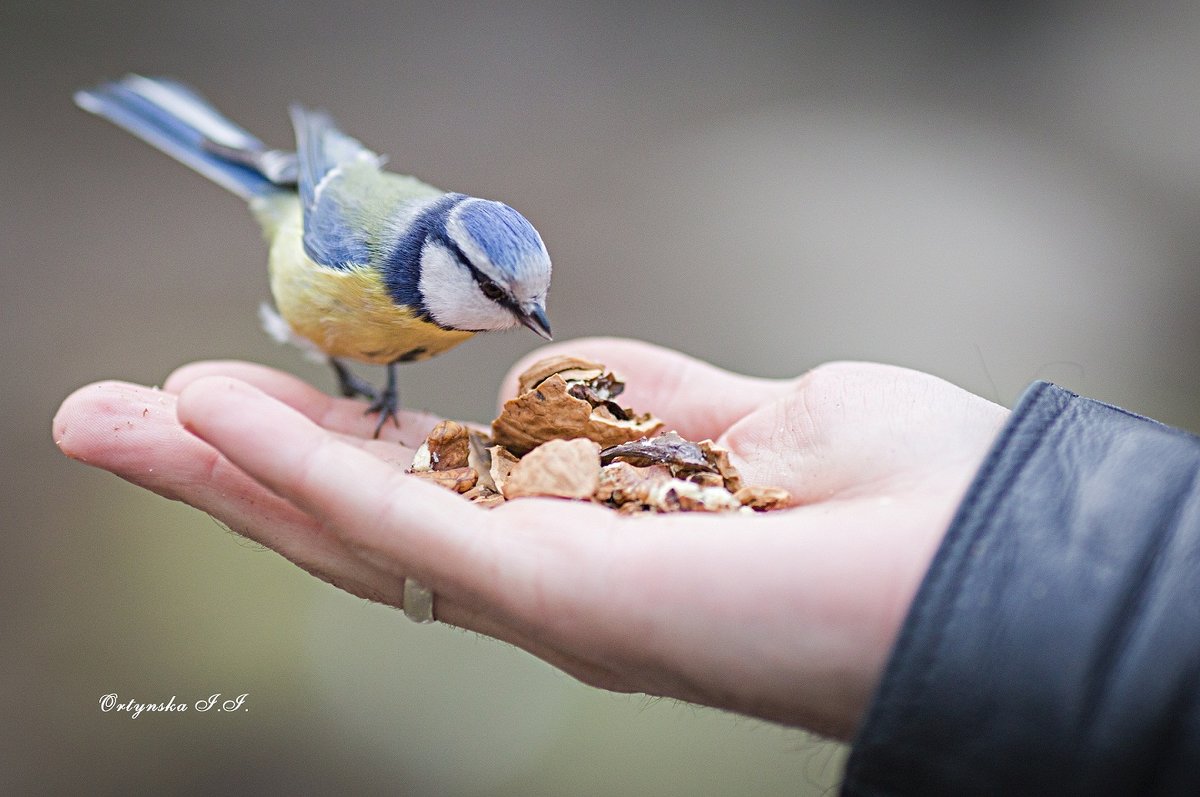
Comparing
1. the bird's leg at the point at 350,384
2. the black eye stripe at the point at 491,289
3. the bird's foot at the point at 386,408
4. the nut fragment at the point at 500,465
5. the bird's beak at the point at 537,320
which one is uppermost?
the black eye stripe at the point at 491,289

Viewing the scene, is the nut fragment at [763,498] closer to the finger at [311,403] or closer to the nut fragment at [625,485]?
the nut fragment at [625,485]

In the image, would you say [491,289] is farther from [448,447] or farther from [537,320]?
[448,447]

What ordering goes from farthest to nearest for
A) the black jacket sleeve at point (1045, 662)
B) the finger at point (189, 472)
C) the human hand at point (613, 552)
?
the finger at point (189, 472) → the human hand at point (613, 552) → the black jacket sleeve at point (1045, 662)

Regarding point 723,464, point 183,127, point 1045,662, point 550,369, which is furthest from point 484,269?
point 183,127

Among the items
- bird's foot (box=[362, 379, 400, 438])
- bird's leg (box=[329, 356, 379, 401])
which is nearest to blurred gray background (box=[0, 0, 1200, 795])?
bird's leg (box=[329, 356, 379, 401])

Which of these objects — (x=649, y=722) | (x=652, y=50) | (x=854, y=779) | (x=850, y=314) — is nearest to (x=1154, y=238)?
(x=850, y=314)

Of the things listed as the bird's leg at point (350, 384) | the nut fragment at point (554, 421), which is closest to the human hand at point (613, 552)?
the nut fragment at point (554, 421)
